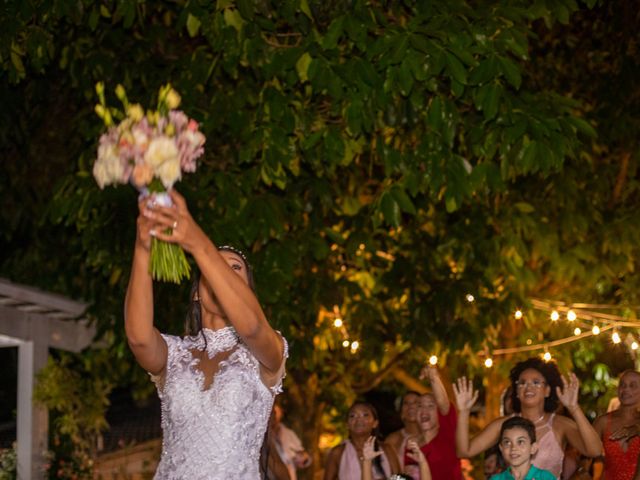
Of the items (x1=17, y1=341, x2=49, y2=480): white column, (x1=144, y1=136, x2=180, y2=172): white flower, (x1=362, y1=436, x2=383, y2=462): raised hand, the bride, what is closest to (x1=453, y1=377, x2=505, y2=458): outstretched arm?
→ (x1=362, y1=436, x2=383, y2=462): raised hand

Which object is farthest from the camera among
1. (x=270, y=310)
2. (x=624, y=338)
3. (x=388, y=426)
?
(x=388, y=426)

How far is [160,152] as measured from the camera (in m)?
3.38

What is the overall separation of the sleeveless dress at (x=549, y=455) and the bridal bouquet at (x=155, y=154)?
3731 millimetres

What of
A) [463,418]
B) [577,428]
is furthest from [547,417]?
[463,418]

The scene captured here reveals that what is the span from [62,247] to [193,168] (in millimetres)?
9402

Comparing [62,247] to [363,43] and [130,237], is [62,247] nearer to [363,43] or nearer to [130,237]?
[130,237]

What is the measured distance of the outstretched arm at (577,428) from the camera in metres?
6.88

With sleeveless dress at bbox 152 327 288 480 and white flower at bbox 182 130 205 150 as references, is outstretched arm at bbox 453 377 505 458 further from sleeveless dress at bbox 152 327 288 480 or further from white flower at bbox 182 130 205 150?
white flower at bbox 182 130 205 150

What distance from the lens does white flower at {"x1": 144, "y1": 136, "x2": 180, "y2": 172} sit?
11.1 ft

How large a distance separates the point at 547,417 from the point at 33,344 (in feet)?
20.6

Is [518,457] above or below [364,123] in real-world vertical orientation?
below

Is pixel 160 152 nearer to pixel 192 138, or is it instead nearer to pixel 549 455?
pixel 192 138

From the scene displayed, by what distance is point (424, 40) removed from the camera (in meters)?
7.11

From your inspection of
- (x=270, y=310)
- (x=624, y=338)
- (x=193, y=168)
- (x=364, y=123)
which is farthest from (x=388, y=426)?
(x=193, y=168)
